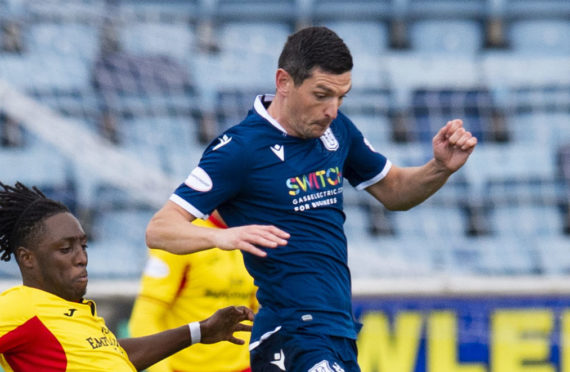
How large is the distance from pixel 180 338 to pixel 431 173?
45.2 inches

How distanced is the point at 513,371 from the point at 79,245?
4.52 m

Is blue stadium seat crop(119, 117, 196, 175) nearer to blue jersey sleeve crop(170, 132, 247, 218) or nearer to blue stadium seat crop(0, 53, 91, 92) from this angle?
blue stadium seat crop(0, 53, 91, 92)

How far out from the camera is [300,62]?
341 centimetres

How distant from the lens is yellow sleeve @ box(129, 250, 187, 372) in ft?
15.9

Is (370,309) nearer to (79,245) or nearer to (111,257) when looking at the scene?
(111,257)

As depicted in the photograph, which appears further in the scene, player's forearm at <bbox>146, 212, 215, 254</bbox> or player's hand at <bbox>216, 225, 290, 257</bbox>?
player's forearm at <bbox>146, 212, 215, 254</bbox>

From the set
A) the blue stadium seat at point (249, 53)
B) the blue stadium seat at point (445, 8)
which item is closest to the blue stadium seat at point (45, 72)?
the blue stadium seat at point (249, 53)

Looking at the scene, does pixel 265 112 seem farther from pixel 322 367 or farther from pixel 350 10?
pixel 350 10

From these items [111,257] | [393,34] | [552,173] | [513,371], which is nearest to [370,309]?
[513,371]

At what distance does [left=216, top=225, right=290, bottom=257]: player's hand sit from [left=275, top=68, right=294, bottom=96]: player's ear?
0.61m

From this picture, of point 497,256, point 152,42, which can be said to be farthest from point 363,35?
point 497,256

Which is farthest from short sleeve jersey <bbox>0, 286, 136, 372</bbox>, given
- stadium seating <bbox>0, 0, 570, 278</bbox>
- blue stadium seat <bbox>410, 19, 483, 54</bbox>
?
blue stadium seat <bbox>410, 19, 483, 54</bbox>

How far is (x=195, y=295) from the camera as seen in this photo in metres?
4.92

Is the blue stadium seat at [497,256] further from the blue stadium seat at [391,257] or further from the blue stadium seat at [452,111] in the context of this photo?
the blue stadium seat at [452,111]
